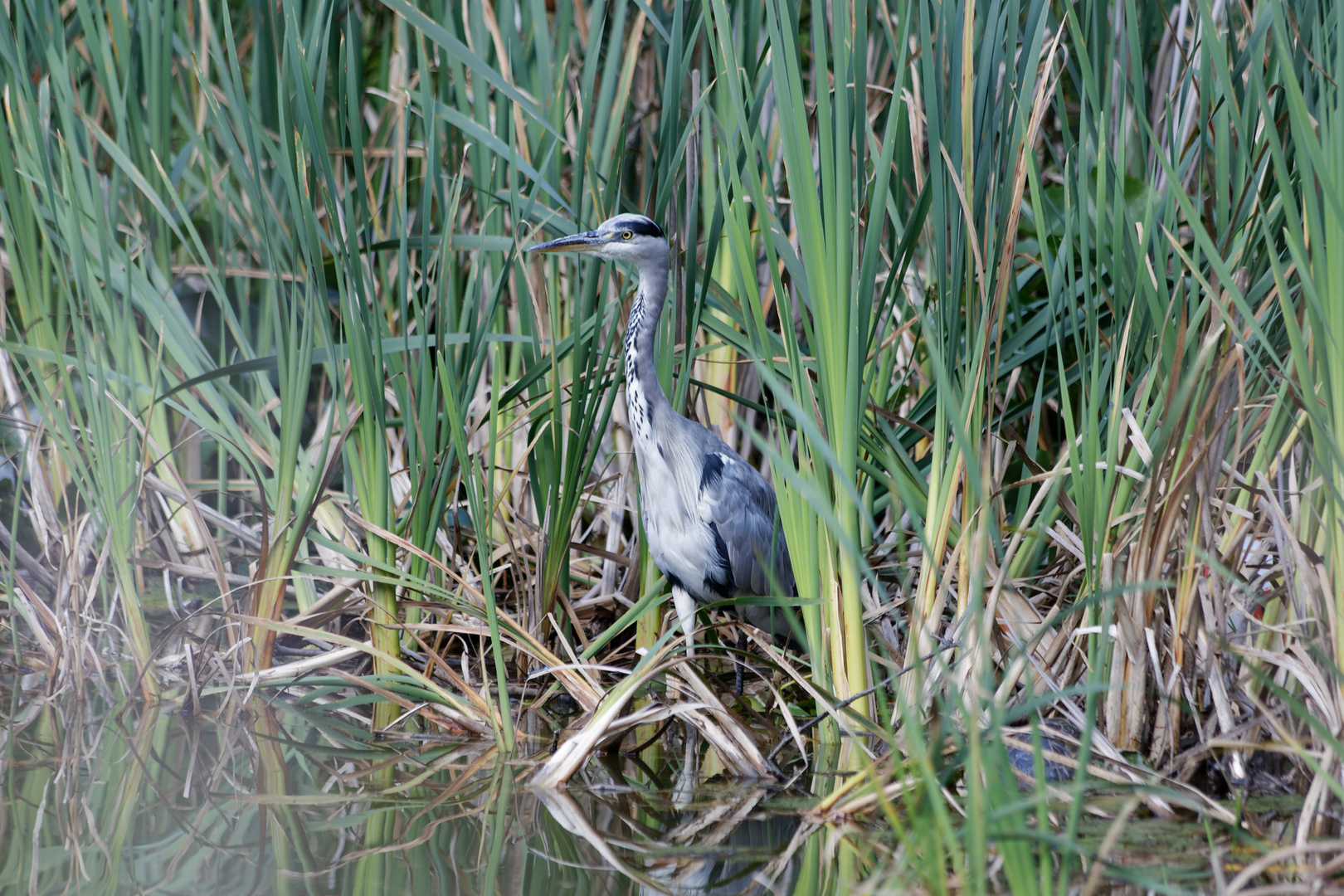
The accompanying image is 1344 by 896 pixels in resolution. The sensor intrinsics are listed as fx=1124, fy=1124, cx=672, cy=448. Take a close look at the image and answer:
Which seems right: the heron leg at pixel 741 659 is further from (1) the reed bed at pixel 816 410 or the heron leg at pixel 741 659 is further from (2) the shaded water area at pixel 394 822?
(2) the shaded water area at pixel 394 822

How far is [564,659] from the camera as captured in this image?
9.40 feet

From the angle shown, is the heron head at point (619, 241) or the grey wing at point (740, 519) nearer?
the heron head at point (619, 241)

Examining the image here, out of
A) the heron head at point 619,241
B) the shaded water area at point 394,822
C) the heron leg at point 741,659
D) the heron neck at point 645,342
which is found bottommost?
the heron leg at point 741,659

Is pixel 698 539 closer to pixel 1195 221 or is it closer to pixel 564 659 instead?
pixel 564 659

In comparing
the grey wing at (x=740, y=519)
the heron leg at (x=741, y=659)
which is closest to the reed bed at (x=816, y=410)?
the heron leg at (x=741, y=659)

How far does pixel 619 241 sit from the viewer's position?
110 inches

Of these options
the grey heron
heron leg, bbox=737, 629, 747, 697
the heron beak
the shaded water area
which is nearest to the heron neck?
the grey heron

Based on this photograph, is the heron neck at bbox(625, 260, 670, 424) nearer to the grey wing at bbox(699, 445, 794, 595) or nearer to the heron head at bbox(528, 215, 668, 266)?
the heron head at bbox(528, 215, 668, 266)

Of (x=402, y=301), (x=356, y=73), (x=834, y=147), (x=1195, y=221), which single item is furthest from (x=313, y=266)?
(x=1195, y=221)

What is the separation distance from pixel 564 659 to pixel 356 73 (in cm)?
153

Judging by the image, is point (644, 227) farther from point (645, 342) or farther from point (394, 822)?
point (394, 822)

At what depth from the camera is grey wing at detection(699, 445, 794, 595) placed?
9.48 feet

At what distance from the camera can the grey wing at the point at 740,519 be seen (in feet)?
9.48

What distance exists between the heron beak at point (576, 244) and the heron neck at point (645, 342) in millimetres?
163
